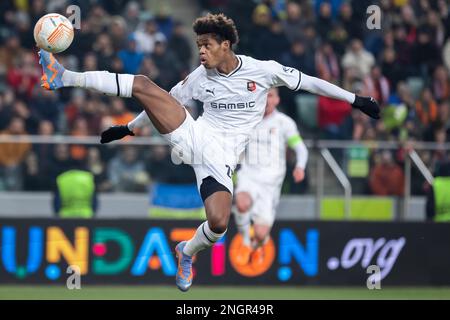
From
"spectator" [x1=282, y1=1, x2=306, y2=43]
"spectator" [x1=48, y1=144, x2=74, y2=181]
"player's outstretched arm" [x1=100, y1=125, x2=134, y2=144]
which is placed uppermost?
"spectator" [x1=282, y1=1, x2=306, y2=43]

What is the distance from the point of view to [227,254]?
13.5 m

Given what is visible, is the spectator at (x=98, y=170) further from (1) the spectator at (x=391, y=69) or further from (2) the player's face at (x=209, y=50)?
(1) the spectator at (x=391, y=69)

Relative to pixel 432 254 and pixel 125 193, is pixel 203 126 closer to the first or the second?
pixel 125 193

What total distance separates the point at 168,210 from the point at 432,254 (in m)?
3.48

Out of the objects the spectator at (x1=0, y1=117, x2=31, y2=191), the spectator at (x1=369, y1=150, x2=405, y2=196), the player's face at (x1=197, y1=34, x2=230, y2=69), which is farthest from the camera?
the spectator at (x1=369, y1=150, x2=405, y2=196)

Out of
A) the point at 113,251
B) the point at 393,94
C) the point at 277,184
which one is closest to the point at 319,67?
the point at 393,94

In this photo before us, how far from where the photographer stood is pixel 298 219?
45.0 feet

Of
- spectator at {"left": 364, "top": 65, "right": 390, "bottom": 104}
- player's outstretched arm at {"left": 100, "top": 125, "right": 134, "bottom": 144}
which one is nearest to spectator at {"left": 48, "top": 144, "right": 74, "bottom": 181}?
player's outstretched arm at {"left": 100, "top": 125, "right": 134, "bottom": 144}

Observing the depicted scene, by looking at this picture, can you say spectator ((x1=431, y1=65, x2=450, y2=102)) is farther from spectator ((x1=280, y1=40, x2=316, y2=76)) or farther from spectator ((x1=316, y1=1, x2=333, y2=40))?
spectator ((x1=280, y1=40, x2=316, y2=76))

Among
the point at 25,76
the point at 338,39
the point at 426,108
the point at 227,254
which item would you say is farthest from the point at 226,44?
the point at 338,39

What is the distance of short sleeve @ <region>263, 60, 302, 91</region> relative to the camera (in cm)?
975

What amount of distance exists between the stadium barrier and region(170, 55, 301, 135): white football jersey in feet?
12.0

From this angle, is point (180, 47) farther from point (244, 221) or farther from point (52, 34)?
point (52, 34)

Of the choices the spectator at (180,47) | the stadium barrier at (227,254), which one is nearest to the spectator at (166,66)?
the spectator at (180,47)
